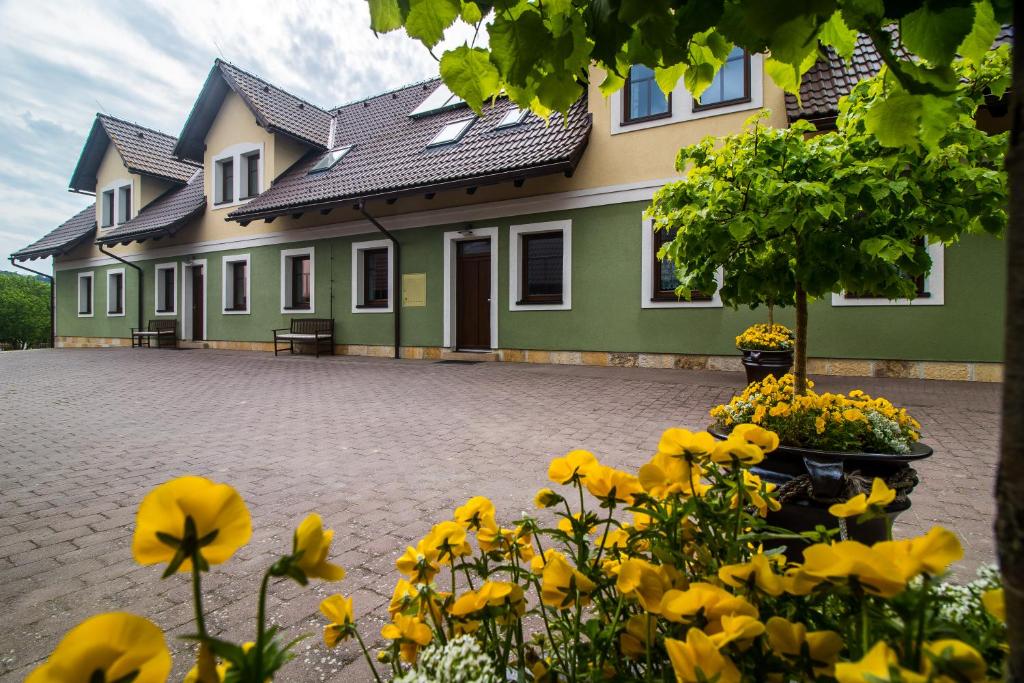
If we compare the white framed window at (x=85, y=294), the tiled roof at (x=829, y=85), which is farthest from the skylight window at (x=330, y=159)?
the white framed window at (x=85, y=294)

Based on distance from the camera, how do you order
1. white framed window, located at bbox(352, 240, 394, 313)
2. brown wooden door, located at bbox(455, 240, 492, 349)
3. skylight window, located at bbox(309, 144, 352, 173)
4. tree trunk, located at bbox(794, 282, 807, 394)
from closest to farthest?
tree trunk, located at bbox(794, 282, 807, 394) < brown wooden door, located at bbox(455, 240, 492, 349) < white framed window, located at bbox(352, 240, 394, 313) < skylight window, located at bbox(309, 144, 352, 173)

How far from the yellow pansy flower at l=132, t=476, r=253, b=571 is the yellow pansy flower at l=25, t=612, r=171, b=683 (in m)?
0.06

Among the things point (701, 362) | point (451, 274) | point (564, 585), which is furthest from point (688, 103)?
point (564, 585)

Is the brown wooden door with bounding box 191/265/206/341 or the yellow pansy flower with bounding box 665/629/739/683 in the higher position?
the brown wooden door with bounding box 191/265/206/341

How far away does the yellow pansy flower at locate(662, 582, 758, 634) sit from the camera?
696 mm

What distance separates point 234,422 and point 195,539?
593cm

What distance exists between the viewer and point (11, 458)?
443 centimetres

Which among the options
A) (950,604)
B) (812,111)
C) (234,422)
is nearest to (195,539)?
(950,604)

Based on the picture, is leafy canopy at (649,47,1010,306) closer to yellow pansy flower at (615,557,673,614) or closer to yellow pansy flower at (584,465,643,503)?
yellow pansy flower at (584,465,643,503)

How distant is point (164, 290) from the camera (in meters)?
19.4

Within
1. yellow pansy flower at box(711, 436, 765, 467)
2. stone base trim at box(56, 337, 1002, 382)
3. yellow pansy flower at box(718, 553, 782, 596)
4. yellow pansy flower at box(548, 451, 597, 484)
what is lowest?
stone base trim at box(56, 337, 1002, 382)

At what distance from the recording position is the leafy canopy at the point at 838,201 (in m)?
2.21

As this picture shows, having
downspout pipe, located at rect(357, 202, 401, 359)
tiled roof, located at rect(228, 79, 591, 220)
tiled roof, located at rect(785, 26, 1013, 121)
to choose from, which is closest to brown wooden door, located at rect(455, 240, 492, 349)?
downspout pipe, located at rect(357, 202, 401, 359)

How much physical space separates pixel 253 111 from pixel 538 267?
35.4 ft
